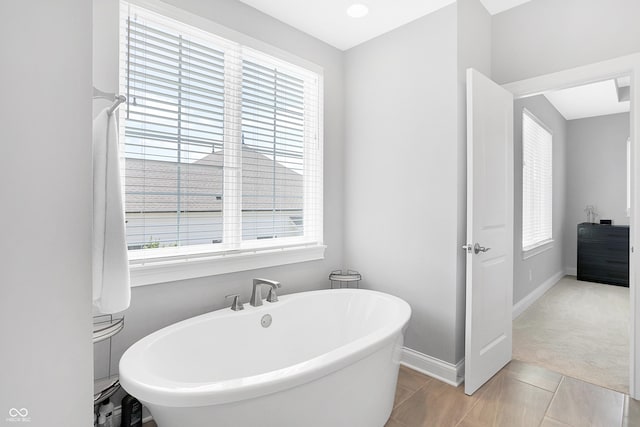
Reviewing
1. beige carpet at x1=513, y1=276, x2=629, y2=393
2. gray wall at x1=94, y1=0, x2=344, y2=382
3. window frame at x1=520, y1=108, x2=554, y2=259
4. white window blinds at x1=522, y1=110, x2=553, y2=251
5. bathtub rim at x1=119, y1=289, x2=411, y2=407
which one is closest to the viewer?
bathtub rim at x1=119, y1=289, x2=411, y2=407

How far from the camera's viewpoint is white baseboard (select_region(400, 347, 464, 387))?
2267mm

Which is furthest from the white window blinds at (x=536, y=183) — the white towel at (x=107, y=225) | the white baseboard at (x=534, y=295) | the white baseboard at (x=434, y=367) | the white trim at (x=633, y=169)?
the white towel at (x=107, y=225)

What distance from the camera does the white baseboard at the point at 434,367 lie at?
2.27 m

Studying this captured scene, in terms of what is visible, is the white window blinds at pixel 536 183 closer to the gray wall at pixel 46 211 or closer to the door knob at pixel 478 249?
the door knob at pixel 478 249

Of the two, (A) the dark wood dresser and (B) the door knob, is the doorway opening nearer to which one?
(A) the dark wood dresser

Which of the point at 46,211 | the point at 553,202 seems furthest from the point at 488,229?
the point at 553,202

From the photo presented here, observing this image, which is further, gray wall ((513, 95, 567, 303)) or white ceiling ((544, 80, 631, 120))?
white ceiling ((544, 80, 631, 120))

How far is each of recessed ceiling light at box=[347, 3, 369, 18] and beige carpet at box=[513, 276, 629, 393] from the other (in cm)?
294

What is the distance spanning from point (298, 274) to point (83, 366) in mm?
2145

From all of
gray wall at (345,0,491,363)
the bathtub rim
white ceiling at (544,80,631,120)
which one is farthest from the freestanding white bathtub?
white ceiling at (544,80,631,120)

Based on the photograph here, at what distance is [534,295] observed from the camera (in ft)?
13.4

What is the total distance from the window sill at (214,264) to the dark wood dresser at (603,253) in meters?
4.75

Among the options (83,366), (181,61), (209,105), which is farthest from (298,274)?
(83,366)

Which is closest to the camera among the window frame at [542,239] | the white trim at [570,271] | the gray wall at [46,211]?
the gray wall at [46,211]
